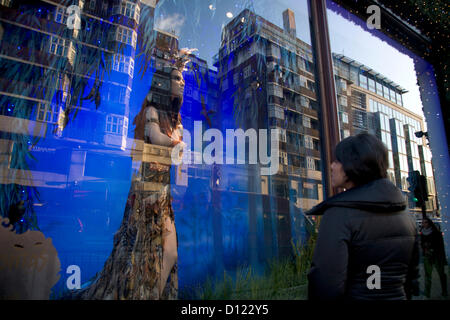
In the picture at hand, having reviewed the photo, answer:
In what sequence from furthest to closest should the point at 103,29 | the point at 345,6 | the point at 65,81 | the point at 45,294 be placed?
1. the point at 345,6
2. the point at 103,29
3. the point at 65,81
4. the point at 45,294

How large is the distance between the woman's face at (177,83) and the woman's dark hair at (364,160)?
1720 millimetres

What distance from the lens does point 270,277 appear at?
8.07 feet

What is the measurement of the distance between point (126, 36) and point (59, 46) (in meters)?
0.56

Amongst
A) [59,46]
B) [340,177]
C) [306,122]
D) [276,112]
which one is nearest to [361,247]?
[340,177]

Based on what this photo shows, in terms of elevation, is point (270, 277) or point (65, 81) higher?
point (65, 81)

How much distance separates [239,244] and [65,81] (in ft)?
6.93

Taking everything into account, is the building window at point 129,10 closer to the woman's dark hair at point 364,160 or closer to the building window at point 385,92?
the woman's dark hair at point 364,160

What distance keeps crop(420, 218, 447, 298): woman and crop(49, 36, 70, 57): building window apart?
160 inches

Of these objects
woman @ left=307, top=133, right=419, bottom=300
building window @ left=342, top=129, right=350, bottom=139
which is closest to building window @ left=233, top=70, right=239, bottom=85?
building window @ left=342, top=129, right=350, bottom=139

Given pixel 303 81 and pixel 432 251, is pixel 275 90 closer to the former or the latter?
pixel 303 81

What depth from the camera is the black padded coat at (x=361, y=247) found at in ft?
3.25

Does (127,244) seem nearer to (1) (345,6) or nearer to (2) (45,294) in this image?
(2) (45,294)

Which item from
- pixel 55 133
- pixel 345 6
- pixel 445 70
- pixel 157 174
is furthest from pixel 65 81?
pixel 445 70

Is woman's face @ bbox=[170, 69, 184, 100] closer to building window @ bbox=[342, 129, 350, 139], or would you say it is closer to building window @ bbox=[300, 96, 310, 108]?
building window @ bbox=[300, 96, 310, 108]
